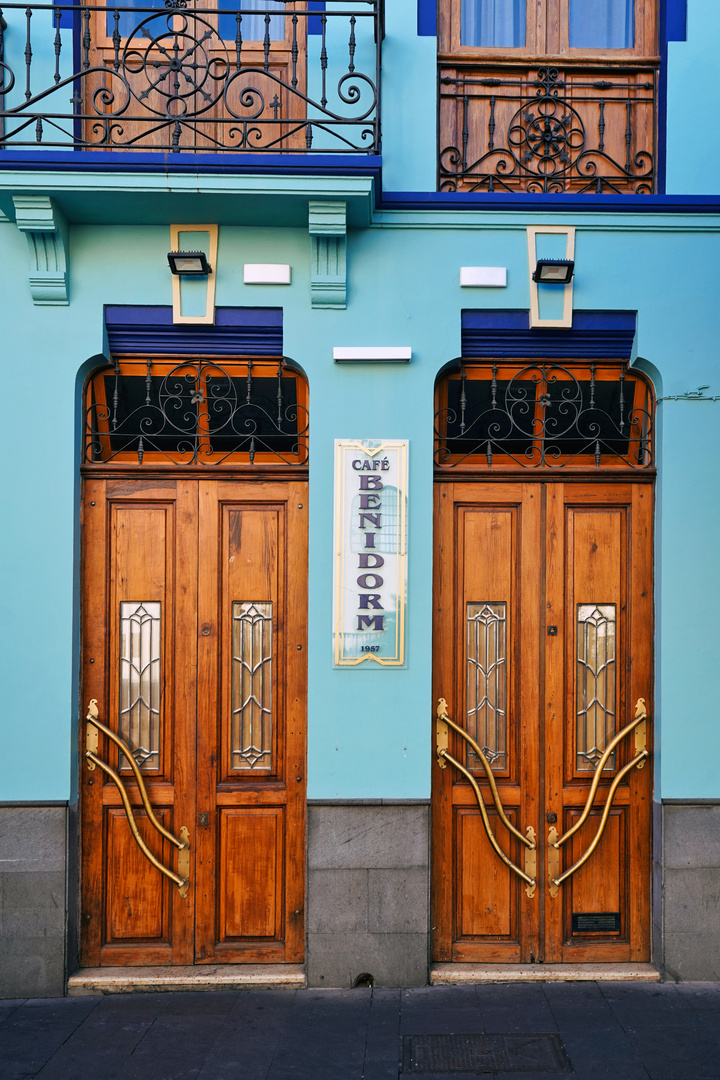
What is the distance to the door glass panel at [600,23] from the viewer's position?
581 centimetres

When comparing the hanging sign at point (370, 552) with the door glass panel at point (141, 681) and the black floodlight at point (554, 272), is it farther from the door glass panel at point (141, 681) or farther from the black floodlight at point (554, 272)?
the black floodlight at point (554, 272)

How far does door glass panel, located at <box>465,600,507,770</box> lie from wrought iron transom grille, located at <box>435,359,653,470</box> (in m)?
1.10

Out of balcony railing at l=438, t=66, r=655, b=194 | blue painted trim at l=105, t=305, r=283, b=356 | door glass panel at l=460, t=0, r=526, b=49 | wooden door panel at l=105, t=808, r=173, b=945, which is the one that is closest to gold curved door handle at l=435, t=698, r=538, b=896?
wooden door panel at l=105, t=808, r=173, b=945

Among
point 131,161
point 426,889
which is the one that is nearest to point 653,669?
point 426,889

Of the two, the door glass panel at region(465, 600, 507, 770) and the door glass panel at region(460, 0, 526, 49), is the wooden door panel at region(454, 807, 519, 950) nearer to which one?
the door glass panel at region(465, 600, 507, 770)

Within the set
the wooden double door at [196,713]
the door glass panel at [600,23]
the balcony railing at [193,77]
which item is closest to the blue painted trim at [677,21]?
the door glass panel at [600,23]

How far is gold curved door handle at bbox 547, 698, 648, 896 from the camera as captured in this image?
18.2ft

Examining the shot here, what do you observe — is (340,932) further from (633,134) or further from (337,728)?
(633,134)

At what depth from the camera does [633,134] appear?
226 inches

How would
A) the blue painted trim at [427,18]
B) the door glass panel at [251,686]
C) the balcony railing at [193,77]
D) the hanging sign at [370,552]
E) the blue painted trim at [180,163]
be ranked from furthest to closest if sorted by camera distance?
the door glass panel at [251,686] → the blue painted trim at [427,18] → the hanging sign at [370,552] → the balcony railing at [193,77] → the blue painted trim at [180,163]

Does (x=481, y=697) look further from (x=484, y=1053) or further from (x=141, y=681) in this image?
A: (x=141, y=681)

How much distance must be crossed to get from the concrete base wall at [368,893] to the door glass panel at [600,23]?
5.60 metres

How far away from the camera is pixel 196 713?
5.61 meters

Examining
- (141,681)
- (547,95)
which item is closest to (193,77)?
(547,95)
